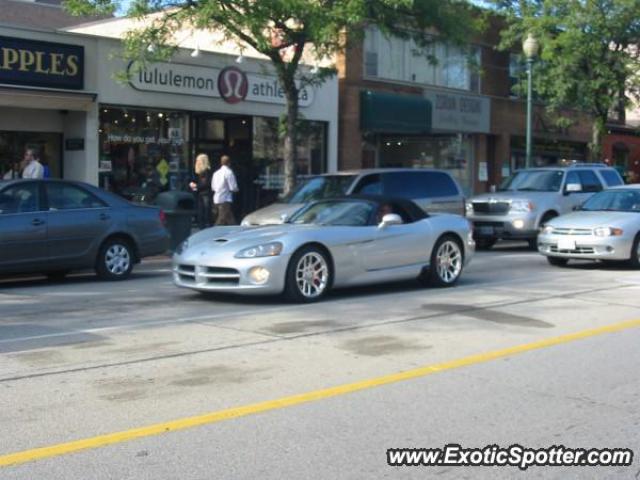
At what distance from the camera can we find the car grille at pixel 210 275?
10.4 m

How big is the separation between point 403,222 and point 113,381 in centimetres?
599

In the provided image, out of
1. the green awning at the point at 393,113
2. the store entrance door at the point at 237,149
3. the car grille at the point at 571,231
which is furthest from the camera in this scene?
the green awning at the point at 393,113

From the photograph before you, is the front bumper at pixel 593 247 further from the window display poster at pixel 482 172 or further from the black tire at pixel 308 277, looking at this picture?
the window display poster at pixel 482 172

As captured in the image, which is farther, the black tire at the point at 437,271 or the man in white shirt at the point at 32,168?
the man in white shirt at the point at 32,168

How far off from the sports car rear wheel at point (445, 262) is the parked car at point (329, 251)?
1 cm

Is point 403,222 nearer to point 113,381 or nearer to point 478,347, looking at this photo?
point 478,347

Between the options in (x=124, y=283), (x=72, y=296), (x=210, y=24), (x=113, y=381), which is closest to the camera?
(x=113, y=381)

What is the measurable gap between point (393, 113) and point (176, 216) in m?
11.7

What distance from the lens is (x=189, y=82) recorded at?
→ 2162 cm

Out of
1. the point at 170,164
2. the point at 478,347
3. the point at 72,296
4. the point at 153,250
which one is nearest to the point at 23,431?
the point at 478,347

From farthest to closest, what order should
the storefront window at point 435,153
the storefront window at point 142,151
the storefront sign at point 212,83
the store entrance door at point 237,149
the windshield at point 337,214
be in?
the storefront window at point 435,153 < the store entrance door at point 237,149 < the storefront sign at point 212,83 < the storefront window at point 142,151 < the windshield at point 337,214

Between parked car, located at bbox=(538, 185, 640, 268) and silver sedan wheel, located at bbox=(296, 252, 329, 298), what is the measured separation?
5.85m

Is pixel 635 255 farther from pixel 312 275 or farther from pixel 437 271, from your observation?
pixel 312 275

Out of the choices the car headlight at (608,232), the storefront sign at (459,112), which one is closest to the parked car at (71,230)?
the car headlight at (608,232)
